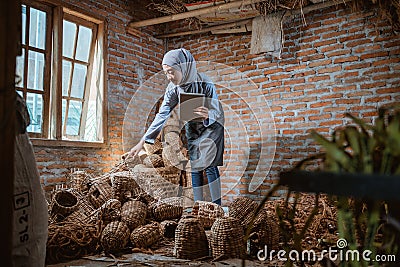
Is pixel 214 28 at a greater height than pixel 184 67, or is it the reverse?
pixel 214 28

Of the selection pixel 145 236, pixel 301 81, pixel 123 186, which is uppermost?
pixel 301 81

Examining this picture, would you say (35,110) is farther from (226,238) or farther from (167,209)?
(226,238)

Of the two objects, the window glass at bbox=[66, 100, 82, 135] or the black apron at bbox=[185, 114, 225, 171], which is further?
the window glass at bbox=[66, 100, 82, 135]

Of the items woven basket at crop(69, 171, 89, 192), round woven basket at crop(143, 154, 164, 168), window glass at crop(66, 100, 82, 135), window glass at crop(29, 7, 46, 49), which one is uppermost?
window glass at crop(29, 7, 46, 49)

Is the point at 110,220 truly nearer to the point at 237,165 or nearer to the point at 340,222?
the point at 237,165

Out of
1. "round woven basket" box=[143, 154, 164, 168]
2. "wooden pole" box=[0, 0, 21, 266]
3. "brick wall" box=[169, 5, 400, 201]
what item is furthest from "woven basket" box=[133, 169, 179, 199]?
"wooden pole" box=[0, 0, 21, 266]

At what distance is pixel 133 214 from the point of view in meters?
3.38

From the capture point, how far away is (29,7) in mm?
4172

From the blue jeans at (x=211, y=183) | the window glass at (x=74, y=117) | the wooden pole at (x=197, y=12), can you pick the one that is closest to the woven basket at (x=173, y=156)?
the blue jeans at (x=211, y=183)

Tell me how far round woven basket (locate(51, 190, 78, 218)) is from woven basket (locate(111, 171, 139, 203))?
0.51m

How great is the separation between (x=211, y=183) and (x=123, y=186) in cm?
92

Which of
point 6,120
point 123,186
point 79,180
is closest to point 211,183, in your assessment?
point 123,186

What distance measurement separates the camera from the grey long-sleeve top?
392cm

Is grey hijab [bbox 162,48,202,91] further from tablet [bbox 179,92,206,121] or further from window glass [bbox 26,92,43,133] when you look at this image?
window glass [bbox 26,92,43,133]
